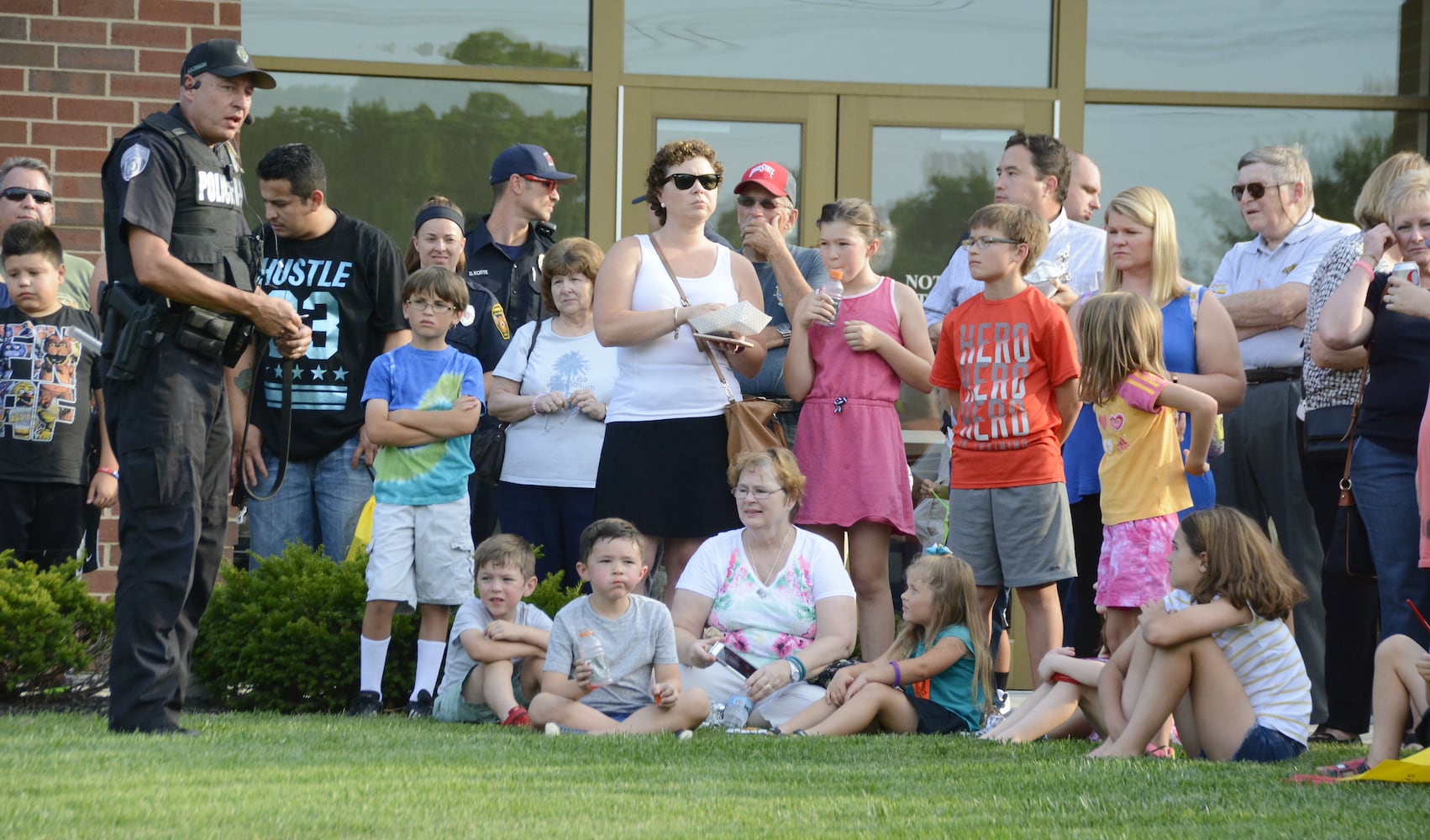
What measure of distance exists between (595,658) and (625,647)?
130 mm

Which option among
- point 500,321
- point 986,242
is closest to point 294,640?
point 500,321

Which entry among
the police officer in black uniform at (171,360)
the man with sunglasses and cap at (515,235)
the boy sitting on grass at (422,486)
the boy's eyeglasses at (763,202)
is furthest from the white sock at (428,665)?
the boy's eyeglasses at (763,202)

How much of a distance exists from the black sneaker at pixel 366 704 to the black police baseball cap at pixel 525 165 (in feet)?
8.60

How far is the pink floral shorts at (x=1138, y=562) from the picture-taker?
233 inches

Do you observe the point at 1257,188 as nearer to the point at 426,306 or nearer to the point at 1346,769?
the point at 1346,769

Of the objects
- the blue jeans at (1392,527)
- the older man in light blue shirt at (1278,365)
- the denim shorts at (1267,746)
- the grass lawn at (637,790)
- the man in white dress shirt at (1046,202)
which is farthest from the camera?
the man in white dress shirt at (1046,202)

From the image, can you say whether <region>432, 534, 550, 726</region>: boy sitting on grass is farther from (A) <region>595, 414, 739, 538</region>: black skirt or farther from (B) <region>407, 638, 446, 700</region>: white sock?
(A) <region>595, 414, 739, 538</region>: black skirt

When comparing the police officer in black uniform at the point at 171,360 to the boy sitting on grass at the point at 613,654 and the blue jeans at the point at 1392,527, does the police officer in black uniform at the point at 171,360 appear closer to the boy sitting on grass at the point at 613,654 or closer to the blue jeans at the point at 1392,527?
the boy sitting on grass at the point at 613,654

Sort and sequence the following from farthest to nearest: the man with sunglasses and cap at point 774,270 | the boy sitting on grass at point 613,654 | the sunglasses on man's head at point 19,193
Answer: the sunglasses on man's head at point 19,193, the man with sunglasses and cap at point 774,270, the boy sitting on grass at point 613,654

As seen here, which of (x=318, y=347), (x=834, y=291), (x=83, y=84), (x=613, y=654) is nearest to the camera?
(x=613, y=654)

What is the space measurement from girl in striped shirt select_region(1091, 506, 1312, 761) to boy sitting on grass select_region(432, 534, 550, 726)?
221cm

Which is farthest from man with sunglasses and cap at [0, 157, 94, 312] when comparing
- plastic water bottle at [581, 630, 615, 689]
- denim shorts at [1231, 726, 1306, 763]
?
denim shorts at [1231, 726, 1306, 763]

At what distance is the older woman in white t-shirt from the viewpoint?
717cm

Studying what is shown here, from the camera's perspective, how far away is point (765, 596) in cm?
634
